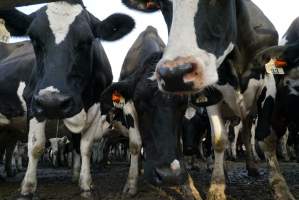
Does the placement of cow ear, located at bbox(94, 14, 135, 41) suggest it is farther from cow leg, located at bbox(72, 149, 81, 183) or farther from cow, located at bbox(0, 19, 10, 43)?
cow leg, located at bbox(72, 149, 81, 183)

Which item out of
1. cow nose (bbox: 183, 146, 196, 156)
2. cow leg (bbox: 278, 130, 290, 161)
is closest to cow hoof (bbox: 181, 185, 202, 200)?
cow nose (bbox: 183, 146, 196, 156)

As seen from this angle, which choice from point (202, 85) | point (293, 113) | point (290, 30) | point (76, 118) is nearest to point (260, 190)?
point (293, 113)

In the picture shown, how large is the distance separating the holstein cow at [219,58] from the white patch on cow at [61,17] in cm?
81

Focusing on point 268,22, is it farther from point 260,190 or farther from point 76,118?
point 76,118

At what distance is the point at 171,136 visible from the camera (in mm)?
5375

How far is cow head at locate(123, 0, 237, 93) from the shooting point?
12.8 feet

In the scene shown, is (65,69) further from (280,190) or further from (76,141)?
(280,190)

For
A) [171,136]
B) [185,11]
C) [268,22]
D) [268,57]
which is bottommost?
[171,136]

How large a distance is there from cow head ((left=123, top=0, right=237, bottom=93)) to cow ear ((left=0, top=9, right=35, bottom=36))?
2.75m

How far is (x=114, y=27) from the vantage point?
743 centimetres

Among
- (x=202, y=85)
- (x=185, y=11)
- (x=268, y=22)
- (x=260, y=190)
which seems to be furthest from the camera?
(x=268, y=22)

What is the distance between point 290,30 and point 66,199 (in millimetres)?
4083

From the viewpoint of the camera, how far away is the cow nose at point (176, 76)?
3.86 m

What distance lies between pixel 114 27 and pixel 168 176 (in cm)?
324
